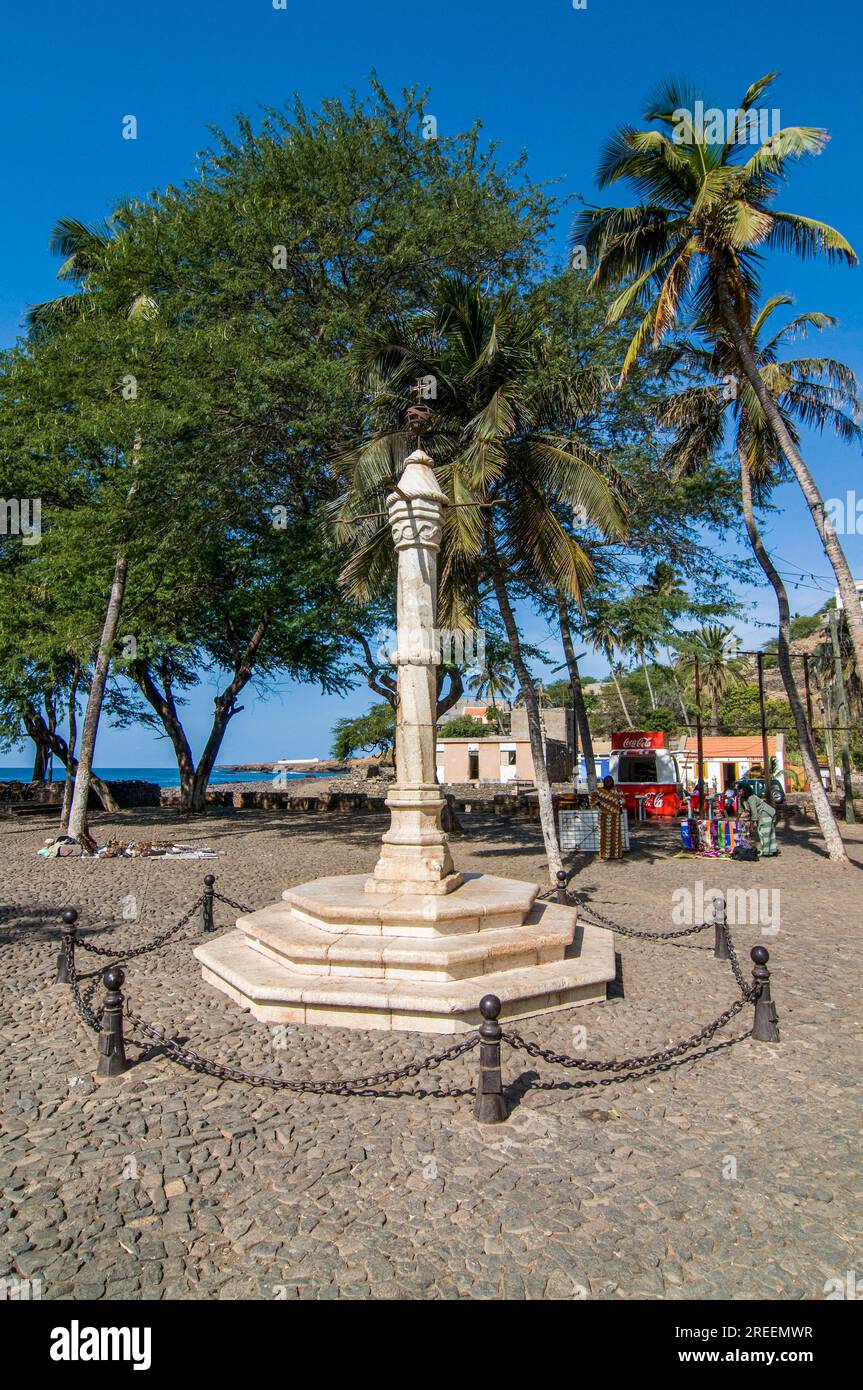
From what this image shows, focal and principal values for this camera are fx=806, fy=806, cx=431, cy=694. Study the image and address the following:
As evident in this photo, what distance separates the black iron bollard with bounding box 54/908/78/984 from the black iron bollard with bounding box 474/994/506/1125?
4.60 m

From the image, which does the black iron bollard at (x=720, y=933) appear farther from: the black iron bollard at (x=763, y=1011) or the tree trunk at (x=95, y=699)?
the tree trunk at (x=95, y=699)

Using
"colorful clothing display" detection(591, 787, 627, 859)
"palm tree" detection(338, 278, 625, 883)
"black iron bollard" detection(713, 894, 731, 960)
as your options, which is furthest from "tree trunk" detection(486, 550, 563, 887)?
"black iron bollard" detection(713, 894, 731, 960)

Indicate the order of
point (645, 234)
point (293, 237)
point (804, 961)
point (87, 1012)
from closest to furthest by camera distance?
point (87, 1012) < point (804, 961) < point (645, 234) < point (293, 237)

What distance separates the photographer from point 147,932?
1026 cm

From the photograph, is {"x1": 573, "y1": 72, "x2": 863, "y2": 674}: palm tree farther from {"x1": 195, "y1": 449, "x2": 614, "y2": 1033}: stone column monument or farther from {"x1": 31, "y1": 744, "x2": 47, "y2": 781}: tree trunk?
{"x1": 31, "y1": 744, "x2": 47, "y2": 781}: tree trunk

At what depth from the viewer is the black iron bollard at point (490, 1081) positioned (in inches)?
199

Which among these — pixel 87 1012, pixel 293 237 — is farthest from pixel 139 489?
pixel 87 1012

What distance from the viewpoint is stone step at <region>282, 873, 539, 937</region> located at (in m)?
7.66

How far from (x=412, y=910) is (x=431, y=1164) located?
3.32 meters

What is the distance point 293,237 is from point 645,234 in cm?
761

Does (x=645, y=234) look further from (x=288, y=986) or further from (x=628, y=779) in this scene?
(x=628, y=779)

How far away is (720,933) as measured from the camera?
9.05m

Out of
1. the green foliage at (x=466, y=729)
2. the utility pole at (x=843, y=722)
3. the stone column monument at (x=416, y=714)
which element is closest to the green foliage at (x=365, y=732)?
the green foliage at (x=466, y=729)

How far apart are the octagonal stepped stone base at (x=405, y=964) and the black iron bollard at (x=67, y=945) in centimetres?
127
